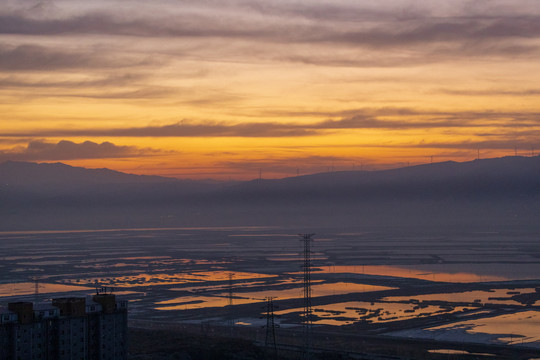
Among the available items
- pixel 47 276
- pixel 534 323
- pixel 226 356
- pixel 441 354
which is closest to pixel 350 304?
pixel 534 323

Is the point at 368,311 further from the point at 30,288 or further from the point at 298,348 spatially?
the point at 30,288

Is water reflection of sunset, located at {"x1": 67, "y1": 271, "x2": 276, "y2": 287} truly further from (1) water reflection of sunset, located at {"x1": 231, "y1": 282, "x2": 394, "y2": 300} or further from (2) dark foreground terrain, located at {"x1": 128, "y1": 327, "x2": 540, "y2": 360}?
(2) dark foreground terrain, located at {"x1": 128, "y1": 327, "x2": 540, "y2": 360}

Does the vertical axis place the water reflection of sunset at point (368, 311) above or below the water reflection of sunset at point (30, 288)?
below

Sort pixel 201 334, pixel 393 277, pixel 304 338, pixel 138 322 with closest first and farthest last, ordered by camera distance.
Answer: pixel 304 338, pixel 201 334, pixel 138 322, pixel 393 277

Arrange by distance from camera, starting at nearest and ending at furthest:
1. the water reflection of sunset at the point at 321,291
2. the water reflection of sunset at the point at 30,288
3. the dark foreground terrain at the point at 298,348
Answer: the dark foreground terrain at the point at 298,348, the water reflection of sunset at the point at 321,291, the water reflection of sunset at the point at 30,288

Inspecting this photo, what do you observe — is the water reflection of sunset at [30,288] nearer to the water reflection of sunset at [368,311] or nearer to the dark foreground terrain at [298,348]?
the water reflection of sunset at [368,311]

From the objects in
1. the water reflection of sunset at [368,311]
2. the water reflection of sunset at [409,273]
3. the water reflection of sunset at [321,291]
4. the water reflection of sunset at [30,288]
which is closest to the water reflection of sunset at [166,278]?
the water reflection of sunset at [30,288]

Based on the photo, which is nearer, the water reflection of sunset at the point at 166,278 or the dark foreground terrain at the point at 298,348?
the dark foreground terrain at the point at 298,348

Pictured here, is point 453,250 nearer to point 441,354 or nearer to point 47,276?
point 47,276

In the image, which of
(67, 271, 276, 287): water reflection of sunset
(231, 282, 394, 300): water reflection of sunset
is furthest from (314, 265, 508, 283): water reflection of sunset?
(67, 271, 276, 287): water reflection of sunset
